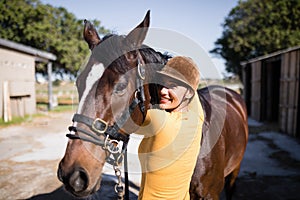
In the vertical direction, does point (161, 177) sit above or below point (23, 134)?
above

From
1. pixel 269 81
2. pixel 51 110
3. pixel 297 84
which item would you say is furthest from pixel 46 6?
pixel 297 84

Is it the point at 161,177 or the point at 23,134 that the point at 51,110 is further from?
the point at 161,177

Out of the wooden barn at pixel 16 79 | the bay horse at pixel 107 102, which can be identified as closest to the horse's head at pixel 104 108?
the bay horse at pixel 107 102

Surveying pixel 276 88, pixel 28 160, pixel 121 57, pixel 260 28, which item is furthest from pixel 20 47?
pixel 260 28

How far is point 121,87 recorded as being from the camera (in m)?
1.33

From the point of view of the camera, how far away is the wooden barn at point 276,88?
7400 mm

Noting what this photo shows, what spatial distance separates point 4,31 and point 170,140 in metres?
19.9

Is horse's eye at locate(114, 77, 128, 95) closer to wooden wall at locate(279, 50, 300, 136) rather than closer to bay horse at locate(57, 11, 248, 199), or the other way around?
bay horse at locate(57, 11, 248, 199)

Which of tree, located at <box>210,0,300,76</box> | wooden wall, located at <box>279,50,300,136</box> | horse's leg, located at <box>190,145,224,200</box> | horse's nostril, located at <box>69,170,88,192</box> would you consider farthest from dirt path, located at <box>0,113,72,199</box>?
tree, located at <box>210,0,300,76</box>

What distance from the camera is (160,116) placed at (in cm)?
130

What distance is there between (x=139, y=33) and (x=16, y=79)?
12110mm

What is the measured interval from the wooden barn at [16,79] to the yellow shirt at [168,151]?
34.9ft

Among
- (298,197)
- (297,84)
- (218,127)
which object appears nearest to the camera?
(218,127)

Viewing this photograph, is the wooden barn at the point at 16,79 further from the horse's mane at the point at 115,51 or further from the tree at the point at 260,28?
the tree at the point at 260,28
